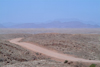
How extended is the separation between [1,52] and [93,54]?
43.3 feet

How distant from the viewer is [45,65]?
11227 millimetres

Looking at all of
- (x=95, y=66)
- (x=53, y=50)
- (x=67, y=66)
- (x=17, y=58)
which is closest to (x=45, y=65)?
(x=67, y=66)

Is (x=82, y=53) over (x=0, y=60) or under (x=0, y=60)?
under

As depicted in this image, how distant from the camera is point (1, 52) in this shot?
12984 mm

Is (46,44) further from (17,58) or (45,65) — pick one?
(45,65)

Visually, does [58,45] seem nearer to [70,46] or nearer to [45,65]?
[70,46]

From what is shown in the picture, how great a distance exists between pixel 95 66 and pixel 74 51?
354 inches

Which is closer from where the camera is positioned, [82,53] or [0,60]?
[0,60]

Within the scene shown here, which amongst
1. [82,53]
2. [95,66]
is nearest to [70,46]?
[82,53]

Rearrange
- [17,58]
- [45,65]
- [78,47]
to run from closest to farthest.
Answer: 1. [45,65]
2. [17,58]
3. [78,47]

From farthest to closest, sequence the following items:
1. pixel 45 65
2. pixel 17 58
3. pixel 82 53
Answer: pixel 82 53 < pixel 17 58 < pixel 45 65

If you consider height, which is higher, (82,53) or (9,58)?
(9,58)

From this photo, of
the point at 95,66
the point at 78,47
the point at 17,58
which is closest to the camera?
the point at 95,66

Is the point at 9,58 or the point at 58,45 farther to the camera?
the point at 58,45
